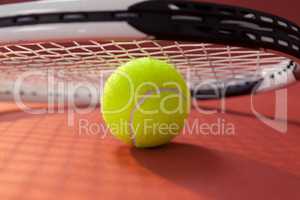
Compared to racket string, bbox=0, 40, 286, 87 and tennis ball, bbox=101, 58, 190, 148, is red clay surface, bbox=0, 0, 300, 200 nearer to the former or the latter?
tennis ball, bbox=101, 58, 190, 148

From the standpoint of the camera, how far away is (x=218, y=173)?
0.48 m

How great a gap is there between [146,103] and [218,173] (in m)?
0.14

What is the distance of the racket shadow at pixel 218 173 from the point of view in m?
0.41

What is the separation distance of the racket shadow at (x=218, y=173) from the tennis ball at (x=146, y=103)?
34mm

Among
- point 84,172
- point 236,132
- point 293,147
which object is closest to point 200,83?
point 236,132

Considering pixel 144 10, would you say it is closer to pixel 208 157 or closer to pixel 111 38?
pixel 111 38

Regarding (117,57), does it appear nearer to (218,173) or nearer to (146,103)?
(146,103)

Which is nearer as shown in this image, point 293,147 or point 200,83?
point 293,147

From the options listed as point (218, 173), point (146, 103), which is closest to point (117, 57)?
point (146, 103)

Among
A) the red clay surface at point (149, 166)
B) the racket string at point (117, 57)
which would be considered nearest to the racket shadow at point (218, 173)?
the red clay surface at point (149, 166)

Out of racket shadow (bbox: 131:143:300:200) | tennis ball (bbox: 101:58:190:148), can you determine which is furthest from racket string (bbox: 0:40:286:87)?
racket shadow (bbox: 131:143:300:200)

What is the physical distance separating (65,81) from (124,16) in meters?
0.80

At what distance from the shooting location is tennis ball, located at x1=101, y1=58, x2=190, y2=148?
20.8 inches

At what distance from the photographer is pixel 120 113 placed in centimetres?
54
